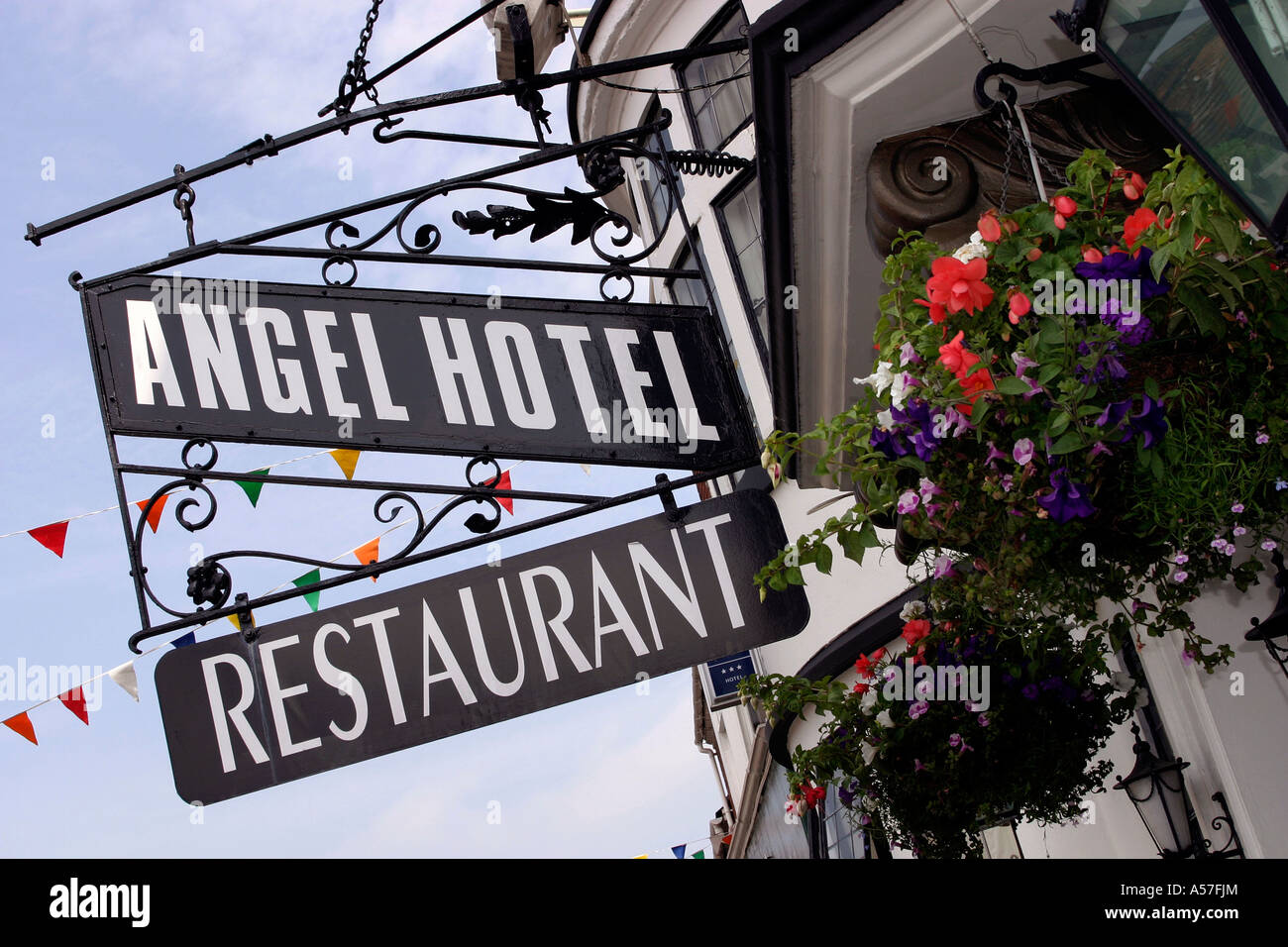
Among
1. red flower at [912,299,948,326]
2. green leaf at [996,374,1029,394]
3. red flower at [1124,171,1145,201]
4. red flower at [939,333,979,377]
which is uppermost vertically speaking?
red flower at [1124,171,1145,201]

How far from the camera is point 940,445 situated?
266 cm

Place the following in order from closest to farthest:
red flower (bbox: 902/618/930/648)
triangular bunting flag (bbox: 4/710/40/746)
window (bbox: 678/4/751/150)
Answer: red flower (bbox: 902/618/930/648) < triangular bunting flag (bbox: 4/710/40/746) < window (bbox: 678/4/751/150)

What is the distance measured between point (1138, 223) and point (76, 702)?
283 inches

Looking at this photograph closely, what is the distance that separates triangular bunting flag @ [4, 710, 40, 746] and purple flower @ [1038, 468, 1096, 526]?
22.5ft

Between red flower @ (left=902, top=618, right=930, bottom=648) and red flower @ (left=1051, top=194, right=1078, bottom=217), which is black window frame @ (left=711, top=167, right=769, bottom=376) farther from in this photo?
red flower @ (left=1051, top=194, right=1078, bottom=217)

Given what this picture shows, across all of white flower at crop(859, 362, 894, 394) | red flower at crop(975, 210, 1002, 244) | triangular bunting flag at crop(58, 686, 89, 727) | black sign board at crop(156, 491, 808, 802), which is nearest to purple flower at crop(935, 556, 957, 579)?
black sign board at crop(156, 491, 808, 802)

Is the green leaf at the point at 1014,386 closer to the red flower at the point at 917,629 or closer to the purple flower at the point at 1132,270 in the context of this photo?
the purple flower at the point at 1132,270

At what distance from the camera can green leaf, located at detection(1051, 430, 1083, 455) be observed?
238 centimetres

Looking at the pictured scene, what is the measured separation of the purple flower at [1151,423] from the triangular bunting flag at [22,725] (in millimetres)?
7038

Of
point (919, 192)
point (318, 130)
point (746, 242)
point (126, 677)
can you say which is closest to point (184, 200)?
point (318, 130)

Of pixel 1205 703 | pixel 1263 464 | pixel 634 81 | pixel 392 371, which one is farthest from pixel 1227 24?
pixel 634 81

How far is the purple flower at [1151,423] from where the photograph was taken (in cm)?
240

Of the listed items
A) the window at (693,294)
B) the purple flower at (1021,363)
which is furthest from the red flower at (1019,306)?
the window at (693,294)
